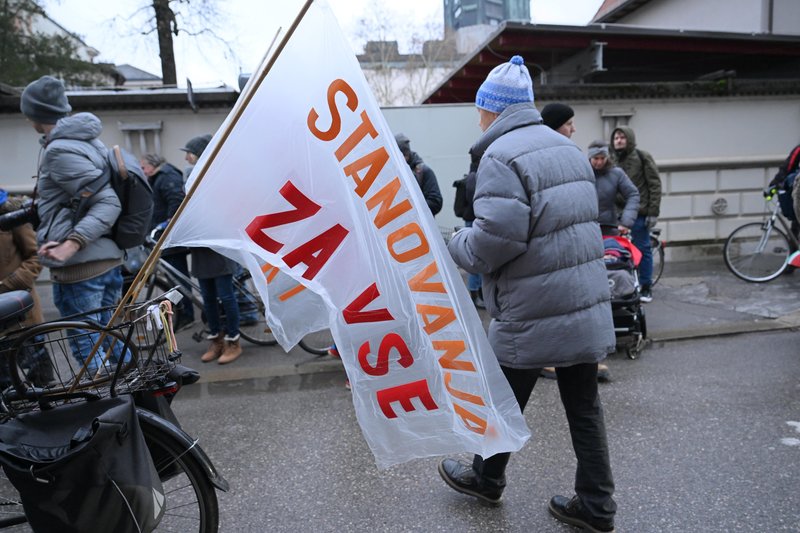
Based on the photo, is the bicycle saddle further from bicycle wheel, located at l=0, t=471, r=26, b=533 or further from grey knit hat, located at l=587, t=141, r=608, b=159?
grey knit hat, located at l=587, t=141, r=608, b=159

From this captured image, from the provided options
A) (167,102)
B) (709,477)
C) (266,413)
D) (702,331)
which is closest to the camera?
(709,477)

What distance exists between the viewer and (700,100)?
8.76 meters

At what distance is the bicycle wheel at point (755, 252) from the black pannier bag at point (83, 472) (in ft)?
24.7

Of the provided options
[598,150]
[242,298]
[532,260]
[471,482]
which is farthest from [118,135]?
[532,260]

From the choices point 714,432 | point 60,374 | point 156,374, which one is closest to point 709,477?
point 714,432

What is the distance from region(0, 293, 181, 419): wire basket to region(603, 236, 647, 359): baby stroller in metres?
3.56

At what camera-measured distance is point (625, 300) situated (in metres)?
4.59

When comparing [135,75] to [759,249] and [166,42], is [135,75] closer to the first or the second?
[166,42]

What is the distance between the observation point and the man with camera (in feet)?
9.94

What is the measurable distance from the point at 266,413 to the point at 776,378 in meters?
3.75

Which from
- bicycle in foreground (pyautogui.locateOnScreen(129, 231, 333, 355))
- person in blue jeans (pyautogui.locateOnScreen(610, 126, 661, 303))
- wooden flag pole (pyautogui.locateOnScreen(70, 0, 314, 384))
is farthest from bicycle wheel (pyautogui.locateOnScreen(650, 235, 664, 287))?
wooden flag pole (pyautogui.locateOnScreen(70, 0, 314, 384))

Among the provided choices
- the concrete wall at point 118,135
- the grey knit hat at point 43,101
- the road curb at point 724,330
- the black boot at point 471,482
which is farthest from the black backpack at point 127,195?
the concrete wall at point 118,135

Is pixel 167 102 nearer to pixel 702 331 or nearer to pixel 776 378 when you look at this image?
pixel 702 331

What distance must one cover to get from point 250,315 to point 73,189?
269 centimetres
